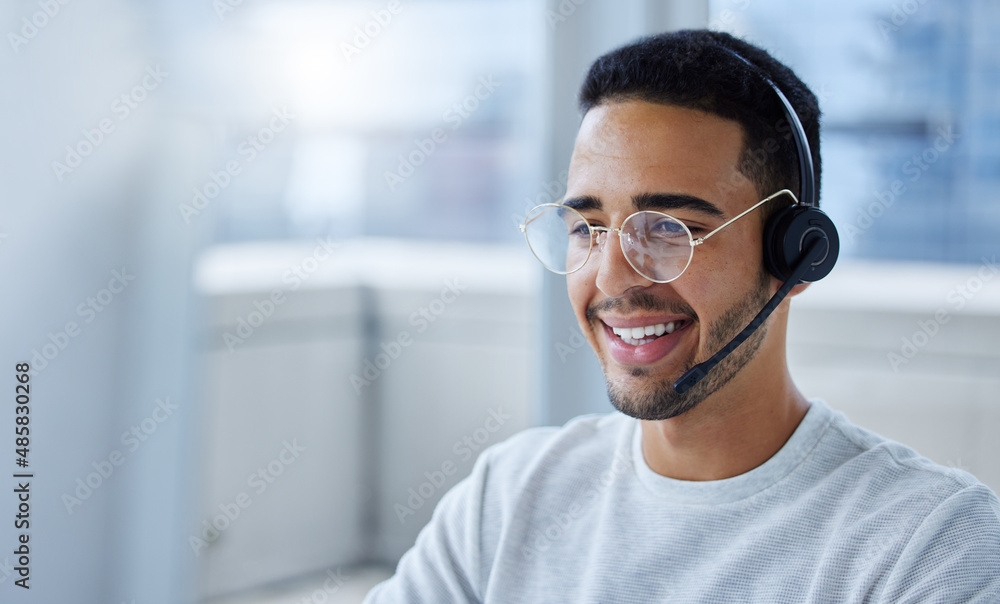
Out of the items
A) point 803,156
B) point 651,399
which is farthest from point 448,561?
point 803,156

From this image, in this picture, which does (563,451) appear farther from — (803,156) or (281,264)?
(281,264)

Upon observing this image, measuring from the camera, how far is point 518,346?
2.60 metres

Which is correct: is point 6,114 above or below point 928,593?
above

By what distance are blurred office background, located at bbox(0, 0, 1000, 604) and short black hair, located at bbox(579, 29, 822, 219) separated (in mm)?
674

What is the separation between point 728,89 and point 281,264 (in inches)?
76.4

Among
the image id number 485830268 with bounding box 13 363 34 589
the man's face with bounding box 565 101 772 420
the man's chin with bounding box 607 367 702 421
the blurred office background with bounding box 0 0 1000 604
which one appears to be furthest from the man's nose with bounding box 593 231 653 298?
the image id number 485830268 with bounding box 13 363 34 589

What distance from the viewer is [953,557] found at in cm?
90

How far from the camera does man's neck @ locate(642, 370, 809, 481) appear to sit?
112 cm

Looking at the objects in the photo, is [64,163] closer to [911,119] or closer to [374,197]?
[374,197]

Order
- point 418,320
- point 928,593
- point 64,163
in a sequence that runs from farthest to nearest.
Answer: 1. point 418,320
2. point 64,163
3. point 928,593

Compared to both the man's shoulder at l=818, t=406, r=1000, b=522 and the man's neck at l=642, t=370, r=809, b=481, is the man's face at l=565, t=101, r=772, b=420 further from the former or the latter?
the man's shoulder at l=818, t=406, r=1000, b=522

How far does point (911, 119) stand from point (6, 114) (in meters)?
1.90

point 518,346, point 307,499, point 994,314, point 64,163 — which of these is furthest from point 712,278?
point 307,499

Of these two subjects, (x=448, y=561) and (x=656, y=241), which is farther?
(x=448, y=561)
